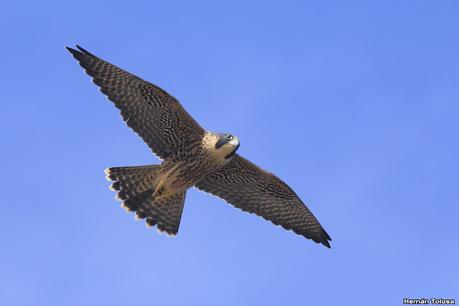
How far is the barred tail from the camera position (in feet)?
41.0

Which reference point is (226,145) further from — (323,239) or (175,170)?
(323,239)

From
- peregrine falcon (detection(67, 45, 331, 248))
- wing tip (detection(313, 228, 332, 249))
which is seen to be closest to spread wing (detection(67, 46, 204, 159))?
peregrine falcon (detection(67, 45, 331, 248))

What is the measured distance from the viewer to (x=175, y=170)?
12266 mm

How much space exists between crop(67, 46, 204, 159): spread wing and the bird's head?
0.49 metres

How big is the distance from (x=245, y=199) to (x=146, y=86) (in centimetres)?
286

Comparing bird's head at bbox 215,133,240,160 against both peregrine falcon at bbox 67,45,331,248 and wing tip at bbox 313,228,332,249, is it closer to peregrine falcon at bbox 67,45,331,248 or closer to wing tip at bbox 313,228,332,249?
peregrine falcon at bbox 67,45,331,248

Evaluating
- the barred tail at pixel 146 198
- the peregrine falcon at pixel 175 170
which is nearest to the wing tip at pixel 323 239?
the peregrine falcon at pixel 175 170

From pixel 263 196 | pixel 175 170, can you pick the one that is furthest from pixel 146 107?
pixel 263 196

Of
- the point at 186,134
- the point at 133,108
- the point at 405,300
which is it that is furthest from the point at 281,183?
the point at 405,300

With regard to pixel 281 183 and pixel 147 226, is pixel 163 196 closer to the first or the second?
pixel 147 226

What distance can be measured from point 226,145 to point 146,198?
1911 mm

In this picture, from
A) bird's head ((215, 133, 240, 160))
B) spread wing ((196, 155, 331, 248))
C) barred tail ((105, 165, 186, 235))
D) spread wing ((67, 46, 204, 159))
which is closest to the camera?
bird's head ((215, 133, 240, 160))

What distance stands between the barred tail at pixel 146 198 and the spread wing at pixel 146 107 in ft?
Answer: 1.61

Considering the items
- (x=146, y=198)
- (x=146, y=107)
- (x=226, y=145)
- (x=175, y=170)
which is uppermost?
(x=146, y=107)
